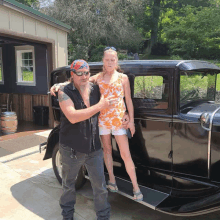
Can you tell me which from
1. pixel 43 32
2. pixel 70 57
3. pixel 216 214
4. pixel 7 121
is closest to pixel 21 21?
pixel 43 32

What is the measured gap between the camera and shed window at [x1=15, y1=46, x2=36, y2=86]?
29.1 ft

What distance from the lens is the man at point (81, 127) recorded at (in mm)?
2340

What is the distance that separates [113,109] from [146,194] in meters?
1.03

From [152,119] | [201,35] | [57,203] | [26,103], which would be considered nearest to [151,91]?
[152,119]

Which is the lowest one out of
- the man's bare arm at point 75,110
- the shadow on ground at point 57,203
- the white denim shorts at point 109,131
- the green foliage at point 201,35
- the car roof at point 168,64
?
the shadow on ground at point 57,203

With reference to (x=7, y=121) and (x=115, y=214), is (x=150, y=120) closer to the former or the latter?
(x=115, y=214)

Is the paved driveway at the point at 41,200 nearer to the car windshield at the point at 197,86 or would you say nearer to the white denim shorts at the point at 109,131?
the white denim shorts at the point at 109,131

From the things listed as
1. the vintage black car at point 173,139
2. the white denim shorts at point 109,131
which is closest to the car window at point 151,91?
the vintage black car at point 173,139

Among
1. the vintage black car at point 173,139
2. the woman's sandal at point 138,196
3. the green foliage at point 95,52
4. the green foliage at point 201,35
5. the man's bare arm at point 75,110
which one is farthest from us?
the green foliage at point 95,52

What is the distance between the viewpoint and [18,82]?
9.25 m

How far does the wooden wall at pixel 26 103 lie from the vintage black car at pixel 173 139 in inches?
238

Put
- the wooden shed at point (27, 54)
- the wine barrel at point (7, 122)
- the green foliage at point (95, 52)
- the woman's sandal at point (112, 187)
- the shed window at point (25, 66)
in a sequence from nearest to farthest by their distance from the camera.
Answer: the woman's sandal at point (112, 187)
the wooden shed at point (27, 54)
the wine barrel at point (7, 122)
the shed window at point (25, 66)
the green foliage at point (95, 52)

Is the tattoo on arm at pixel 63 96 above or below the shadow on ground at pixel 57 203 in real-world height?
above

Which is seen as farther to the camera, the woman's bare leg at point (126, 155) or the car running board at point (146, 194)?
the woman's bare leg at point (126, 155)
